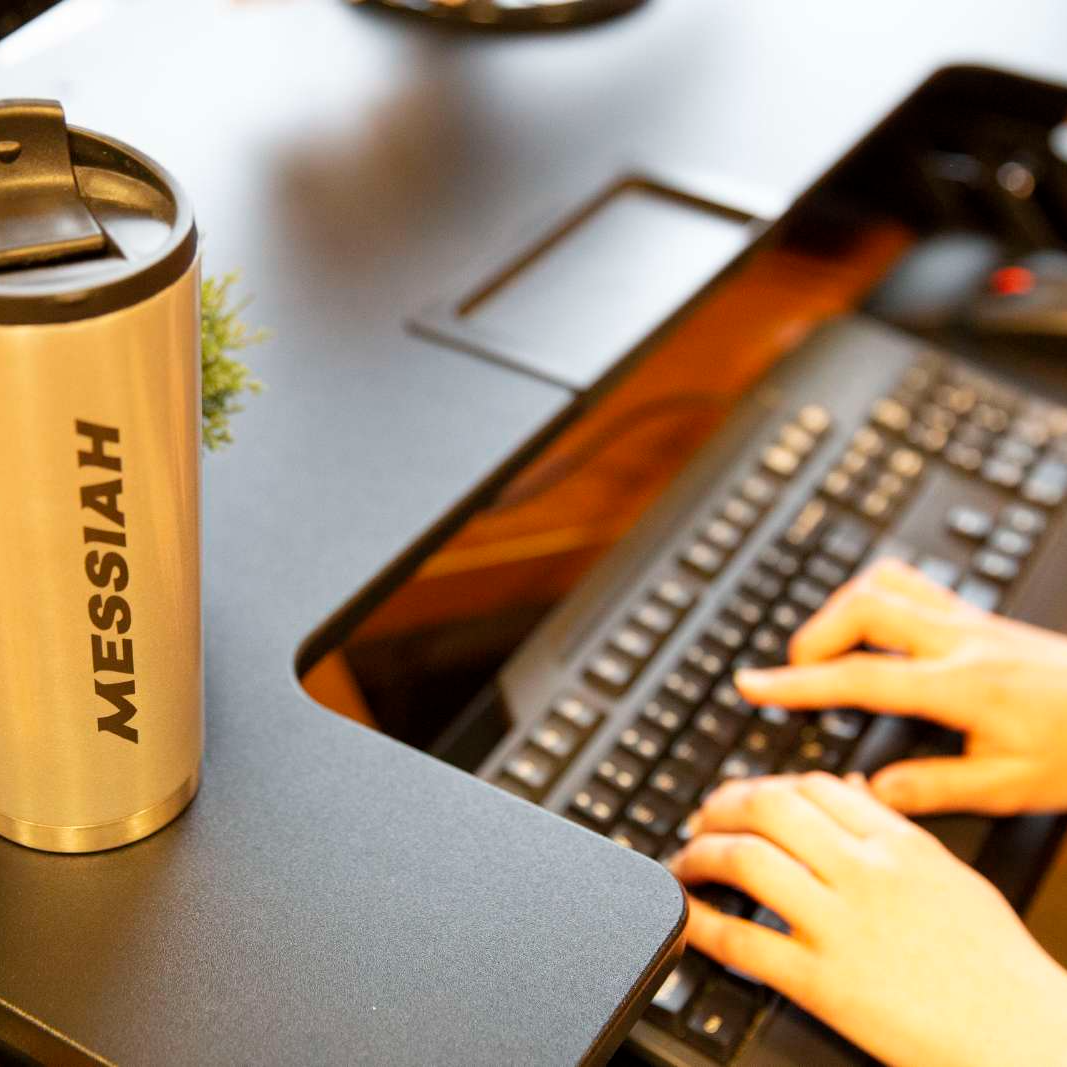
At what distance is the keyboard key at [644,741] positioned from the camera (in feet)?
2.06

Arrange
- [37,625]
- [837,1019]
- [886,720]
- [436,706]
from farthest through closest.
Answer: [436,706]
[886,720]
[837,1019]
[37,625]

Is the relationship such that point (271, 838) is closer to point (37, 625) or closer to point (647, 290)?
point (37, 625)

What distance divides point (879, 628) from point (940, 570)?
9cm

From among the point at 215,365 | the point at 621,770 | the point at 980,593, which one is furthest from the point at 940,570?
the point at 215,365

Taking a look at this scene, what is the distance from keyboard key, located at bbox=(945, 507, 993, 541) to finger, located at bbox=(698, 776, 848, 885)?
23cm

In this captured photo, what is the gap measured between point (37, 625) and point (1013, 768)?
444 mm

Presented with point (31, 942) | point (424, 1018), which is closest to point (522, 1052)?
point (424, 1018)

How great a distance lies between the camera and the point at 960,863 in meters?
0.58

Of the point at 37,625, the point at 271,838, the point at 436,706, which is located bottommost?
the point at 436,706

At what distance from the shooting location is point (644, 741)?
2.08ft

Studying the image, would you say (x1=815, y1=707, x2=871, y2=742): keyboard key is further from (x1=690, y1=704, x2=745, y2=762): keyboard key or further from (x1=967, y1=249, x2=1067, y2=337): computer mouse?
(x1=967, y1=249, x2=1067, y2=337): computer mouse

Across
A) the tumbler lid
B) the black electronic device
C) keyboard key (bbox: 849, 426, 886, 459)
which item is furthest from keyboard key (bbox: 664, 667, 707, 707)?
the tumbler lid

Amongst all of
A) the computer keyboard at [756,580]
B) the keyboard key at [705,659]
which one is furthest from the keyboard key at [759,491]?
the keyboard key at [705,659]

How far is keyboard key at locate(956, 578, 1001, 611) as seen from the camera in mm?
722
